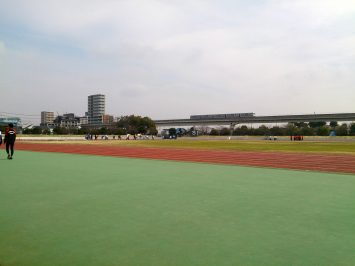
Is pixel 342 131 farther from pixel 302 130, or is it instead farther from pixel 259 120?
pixel 259 120

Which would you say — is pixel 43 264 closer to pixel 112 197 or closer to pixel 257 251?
pixel 257 251

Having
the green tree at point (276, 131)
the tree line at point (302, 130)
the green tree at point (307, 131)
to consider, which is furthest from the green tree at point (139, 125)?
the green tree at point (307, 131)

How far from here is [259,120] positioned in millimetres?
114000

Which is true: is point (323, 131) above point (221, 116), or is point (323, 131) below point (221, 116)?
below

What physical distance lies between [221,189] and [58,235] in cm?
424

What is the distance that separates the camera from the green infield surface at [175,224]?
3.54m

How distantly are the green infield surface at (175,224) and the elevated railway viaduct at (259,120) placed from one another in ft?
327

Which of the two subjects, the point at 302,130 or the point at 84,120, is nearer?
the point at 302,130

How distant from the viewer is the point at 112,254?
3578mm

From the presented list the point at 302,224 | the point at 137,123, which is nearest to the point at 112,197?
the point at 302,224

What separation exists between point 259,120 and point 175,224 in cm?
11282

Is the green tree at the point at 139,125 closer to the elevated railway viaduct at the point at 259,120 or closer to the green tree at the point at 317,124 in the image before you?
the elevated railway viaduct at the point at 259,120

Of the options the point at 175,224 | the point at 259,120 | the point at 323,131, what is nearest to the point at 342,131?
the point at 323,131

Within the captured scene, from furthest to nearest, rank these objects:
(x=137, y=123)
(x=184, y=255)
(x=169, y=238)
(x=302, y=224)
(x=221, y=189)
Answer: (x=137, y=123) → (x=221, y=189) → (x=302, y=224) → (x=169, y=238) → (x=184, y=255)
